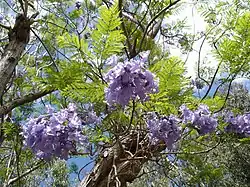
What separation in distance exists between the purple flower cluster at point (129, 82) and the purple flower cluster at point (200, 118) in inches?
19.6

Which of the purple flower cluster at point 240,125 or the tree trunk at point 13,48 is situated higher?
the tree trunk at point 13,48

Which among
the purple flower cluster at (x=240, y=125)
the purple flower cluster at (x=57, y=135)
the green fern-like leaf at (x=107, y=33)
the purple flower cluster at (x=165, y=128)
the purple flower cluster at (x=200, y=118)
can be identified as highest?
the purple flower cluster at (x=240, y=125)

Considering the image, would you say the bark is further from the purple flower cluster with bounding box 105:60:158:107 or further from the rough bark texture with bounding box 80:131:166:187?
the purple flower cluster with bounding box 105:60:158:107

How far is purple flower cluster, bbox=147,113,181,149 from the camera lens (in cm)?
185

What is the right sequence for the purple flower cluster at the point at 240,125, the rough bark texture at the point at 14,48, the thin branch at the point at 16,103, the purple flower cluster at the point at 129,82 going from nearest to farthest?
the purple flower cluster at the point at 129,82 < the purple flower cluster at the point at 240,125 < the rough bark texture at the point at 14,48 < the thin branch at the point at 16,103

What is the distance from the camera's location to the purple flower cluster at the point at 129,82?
1406mm

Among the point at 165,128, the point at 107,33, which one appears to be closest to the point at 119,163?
the point at 165,128

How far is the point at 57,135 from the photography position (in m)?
1.71

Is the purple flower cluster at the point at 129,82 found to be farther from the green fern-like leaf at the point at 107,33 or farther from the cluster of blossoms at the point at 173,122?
the cluster of blossoms at the point at 173,122

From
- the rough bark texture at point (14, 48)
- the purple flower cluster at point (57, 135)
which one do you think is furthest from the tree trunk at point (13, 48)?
the purple flower cluster at point (57, 135)

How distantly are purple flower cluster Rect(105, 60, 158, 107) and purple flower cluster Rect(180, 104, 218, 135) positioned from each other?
19.6 inches

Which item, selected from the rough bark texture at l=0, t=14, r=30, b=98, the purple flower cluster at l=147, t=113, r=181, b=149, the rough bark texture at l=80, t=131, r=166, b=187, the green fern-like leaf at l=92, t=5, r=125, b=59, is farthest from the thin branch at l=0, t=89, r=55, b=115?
the green fern-like leaf at l=92, t=5, r=125, b=59

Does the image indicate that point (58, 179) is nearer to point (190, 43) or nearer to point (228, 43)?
point (190, 43)

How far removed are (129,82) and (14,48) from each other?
1664 millimetres
